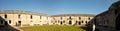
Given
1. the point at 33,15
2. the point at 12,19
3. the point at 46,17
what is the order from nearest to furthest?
the point at 12,19
the point at 33,15
the point at 46,17

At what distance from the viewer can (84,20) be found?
76.0m

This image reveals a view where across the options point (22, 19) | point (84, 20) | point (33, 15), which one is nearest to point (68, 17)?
point (84, 20)

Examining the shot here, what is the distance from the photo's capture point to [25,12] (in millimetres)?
60031

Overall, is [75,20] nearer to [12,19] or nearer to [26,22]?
[26,22]

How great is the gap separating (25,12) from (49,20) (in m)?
18.6

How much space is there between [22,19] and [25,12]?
8.61 ft

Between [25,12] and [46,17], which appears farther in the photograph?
[46,17]

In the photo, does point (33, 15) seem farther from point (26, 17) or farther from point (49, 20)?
point (49, 20)

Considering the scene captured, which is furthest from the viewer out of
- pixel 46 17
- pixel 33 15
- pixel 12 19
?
pixel 46 17

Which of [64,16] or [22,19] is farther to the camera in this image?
[64,16]

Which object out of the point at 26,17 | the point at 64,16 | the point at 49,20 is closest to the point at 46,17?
the point at 49,20

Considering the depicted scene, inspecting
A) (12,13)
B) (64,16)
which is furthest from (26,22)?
(64,16)

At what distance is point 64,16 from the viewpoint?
77.3 meters

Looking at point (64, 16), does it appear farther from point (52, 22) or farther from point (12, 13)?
point (12, 13)
